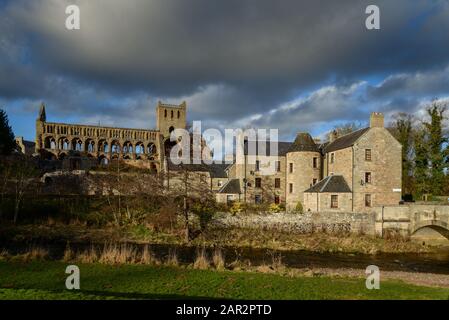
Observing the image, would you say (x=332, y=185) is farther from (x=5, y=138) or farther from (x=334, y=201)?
(x=5, y=138)

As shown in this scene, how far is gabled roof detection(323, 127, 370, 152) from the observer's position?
32281 mm

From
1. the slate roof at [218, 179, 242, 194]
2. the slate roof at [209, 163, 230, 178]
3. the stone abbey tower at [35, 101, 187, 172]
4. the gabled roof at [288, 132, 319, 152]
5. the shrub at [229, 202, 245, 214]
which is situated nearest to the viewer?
the shrub at [229, 202, 245, 214]

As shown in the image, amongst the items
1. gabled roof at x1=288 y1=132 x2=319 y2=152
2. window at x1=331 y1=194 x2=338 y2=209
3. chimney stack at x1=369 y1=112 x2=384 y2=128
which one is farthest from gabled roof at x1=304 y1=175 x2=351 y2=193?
chimney stack at x1=369 y1=112 x2=384 y2=128

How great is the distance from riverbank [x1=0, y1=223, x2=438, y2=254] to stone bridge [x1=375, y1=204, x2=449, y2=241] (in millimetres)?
1023

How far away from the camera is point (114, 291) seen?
10.7 metres

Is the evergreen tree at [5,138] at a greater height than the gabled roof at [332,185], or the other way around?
the evergreen tree at [5,138]

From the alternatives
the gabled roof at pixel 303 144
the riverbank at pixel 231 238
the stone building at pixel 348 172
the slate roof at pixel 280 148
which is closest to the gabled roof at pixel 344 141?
the stone building at pixel 348 172

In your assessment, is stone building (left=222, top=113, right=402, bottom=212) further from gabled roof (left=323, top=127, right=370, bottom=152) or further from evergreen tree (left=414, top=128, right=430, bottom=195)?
evergreen tree (left=414, top=128, right=430, bottom=195)

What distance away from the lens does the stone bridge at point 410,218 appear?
29219 millimetres

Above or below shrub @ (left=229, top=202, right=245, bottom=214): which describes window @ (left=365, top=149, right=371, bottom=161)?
above

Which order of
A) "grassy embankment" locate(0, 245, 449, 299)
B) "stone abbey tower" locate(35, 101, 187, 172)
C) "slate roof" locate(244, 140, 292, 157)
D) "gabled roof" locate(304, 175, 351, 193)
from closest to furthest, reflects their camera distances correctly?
"grassy embankment" locate(0, 245, 449, 299) < "gabled roof" locate(304, 175, 351, 193) < "slate roof" locate(244, 140, 292, 157) < "stone abbey tower" locate(35, 101, 187, 172)

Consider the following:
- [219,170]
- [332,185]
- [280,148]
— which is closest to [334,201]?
[332,185]

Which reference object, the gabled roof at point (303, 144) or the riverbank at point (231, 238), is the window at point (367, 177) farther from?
the gabled roof at point (303, 144)

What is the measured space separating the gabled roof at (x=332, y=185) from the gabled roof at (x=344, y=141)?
3.01 m
